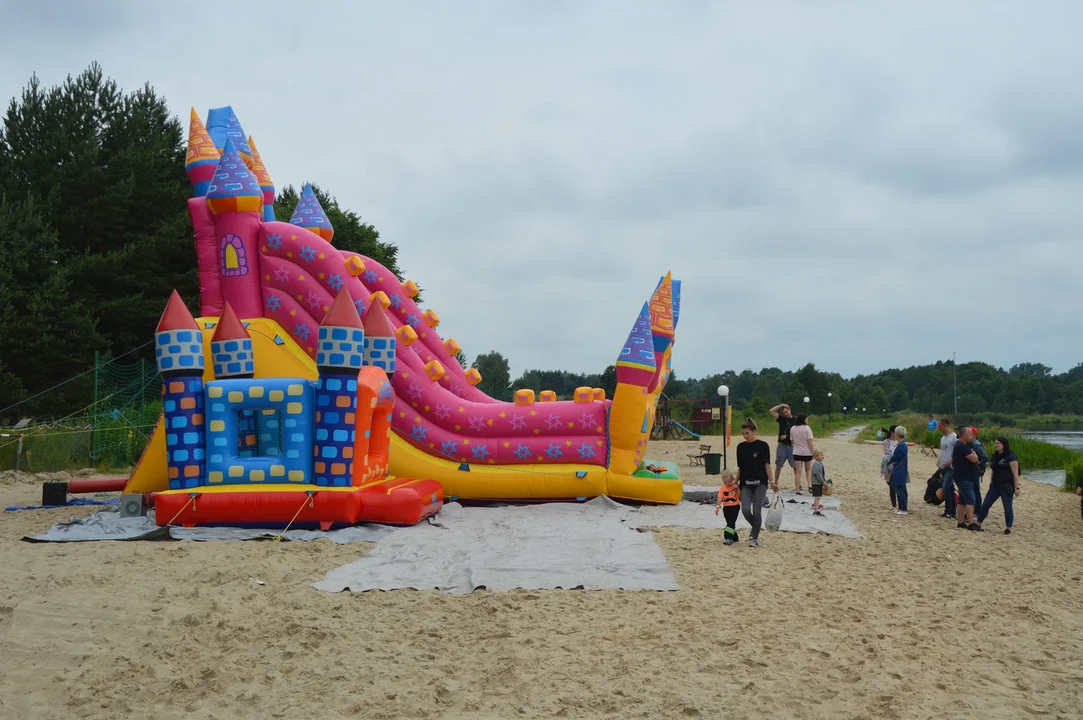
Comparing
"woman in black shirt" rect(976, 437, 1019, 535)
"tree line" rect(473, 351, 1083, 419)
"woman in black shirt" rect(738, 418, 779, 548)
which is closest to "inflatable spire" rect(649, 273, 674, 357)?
"woman in black shirt" rect(738, 418, 779, 548)

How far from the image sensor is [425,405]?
936 centimetres

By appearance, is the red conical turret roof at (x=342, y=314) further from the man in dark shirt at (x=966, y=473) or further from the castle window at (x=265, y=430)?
the man in dark shirt at (x=966, y=473)

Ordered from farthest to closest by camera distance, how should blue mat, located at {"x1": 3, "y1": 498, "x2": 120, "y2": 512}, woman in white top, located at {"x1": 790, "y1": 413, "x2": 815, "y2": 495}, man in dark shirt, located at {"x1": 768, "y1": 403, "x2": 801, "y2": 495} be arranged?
man in dark shirt, located at {"x1": 768, "y1": 403, "x2": 801, "y2": 495}, woman in white top, located at {"x1": 790, "y1": 413, "x2": 815, "y2": 495}, blue mat, located at {"x1": 3, "y1": 498, "x2": 120, "y2": 512}

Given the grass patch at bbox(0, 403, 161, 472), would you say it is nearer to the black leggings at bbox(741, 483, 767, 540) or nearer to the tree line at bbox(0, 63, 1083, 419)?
the tree line at bbox(0, 63, 1083, 419)

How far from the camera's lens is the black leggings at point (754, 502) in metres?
7.00

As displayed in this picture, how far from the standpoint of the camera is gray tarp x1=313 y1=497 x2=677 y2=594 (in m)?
5.64

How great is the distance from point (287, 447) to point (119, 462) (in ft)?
26.7

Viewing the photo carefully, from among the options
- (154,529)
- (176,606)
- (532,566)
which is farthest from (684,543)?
(154,529)

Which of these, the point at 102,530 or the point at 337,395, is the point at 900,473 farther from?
the point at 102,530

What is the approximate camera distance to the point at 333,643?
443 cm

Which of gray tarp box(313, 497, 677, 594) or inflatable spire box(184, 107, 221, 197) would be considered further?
inflatable spire box(184, 107, 221, 197)

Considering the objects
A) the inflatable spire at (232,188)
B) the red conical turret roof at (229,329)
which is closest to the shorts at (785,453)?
the red conical turret roof at (229,329)

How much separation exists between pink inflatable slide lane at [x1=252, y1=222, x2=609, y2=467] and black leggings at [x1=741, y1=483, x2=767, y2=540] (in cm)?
247

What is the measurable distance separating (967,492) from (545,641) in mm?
5613
